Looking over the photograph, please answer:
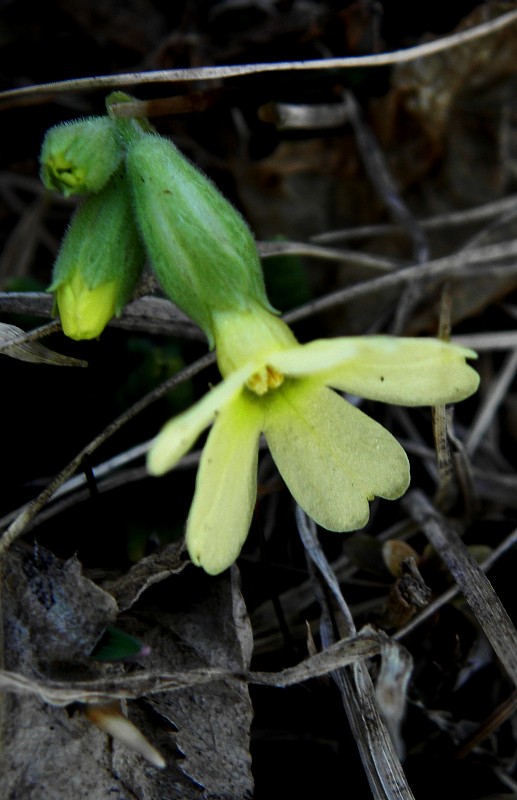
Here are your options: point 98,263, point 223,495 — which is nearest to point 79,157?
point 98,263

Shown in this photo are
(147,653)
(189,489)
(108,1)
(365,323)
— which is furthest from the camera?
(108,1)

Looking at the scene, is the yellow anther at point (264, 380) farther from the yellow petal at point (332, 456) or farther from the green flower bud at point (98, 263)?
the green flower bud at point (98, 263)

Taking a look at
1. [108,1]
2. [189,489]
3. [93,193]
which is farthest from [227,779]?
[108,1]

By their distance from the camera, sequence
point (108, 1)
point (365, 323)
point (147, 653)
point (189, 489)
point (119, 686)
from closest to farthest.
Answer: point (119, 686)
point (147, 653)
point (189, 489)
point (365, 323)
point (108, 1)

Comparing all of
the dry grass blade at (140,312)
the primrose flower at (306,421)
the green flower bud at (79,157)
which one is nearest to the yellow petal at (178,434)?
the primrose flower at (306,421)

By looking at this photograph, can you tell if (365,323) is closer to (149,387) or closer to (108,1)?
(149,387)

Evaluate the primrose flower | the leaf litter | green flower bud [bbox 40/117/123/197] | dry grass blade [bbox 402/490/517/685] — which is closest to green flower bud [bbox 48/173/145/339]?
green flower bud [bbox 40/117/123/197]
